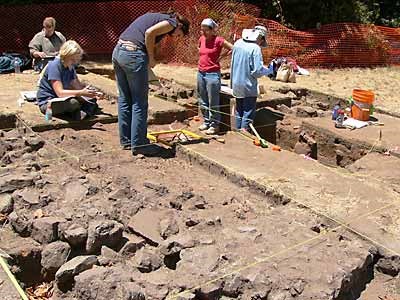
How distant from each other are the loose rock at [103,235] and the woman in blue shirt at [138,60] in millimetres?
2385

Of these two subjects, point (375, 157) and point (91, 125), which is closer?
point (375, 157)

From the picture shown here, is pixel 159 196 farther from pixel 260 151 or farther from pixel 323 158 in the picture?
pixel 323 158

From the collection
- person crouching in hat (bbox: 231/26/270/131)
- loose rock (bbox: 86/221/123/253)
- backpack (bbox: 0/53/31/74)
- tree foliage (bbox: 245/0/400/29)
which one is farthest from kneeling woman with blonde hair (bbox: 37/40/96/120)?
tree foliage (bbox: 245/0/400/29)

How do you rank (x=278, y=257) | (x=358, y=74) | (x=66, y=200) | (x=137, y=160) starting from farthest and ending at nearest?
Result: (x=358, y=74), (x=137, y=160), (x=66, y=200), (x=278, y=257)

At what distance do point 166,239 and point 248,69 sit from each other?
3.63 meters

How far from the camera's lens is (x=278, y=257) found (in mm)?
4375

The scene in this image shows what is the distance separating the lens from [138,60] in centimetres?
653

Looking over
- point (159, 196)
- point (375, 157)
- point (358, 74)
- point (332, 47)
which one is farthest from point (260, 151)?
point (332, 47)

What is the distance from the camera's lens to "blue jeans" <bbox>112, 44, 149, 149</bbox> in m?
6.55

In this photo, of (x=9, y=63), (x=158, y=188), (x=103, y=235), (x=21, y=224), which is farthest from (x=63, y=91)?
(x=9, y=63)

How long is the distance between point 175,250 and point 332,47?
1212cm

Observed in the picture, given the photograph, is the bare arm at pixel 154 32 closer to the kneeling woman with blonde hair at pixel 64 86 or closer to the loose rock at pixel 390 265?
the kneeling woman with blonde hair at pixel 64 86

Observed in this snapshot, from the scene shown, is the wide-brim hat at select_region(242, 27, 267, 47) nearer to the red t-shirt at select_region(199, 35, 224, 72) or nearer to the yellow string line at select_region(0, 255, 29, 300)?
the red t-shirt at select_region(199, 35, 224, 72)

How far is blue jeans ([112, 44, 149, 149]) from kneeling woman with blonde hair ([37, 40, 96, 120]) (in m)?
0.82
